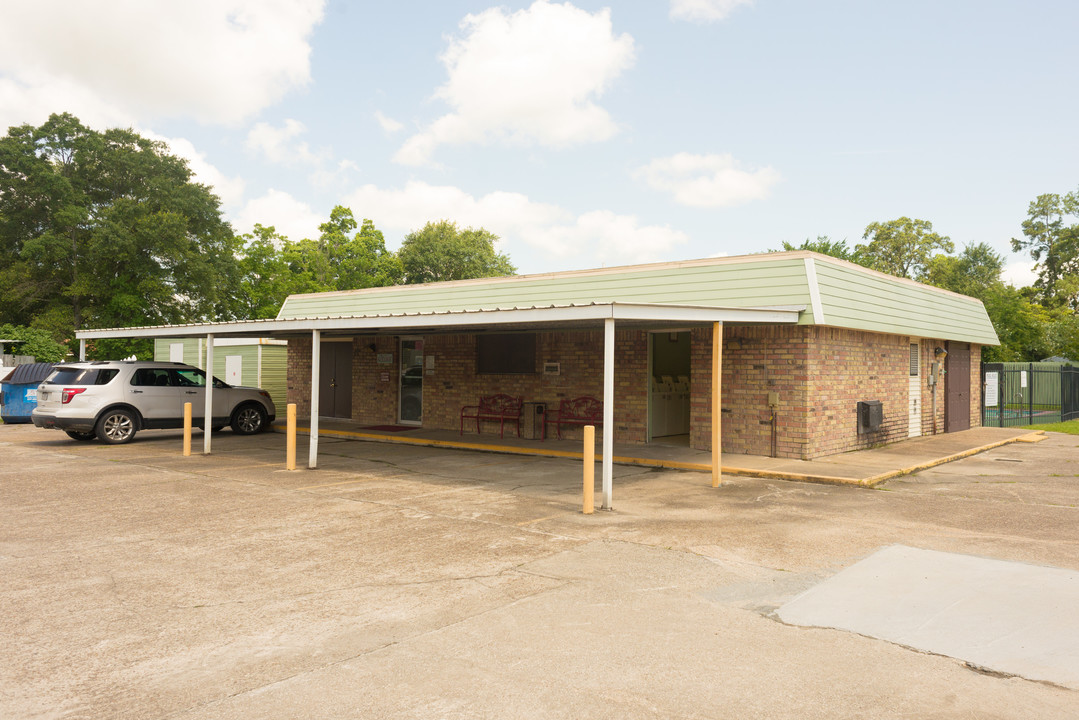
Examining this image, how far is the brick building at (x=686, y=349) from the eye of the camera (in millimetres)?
11719

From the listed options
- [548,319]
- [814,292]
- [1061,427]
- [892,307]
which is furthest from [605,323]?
[1061,427]

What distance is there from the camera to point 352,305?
742 inches

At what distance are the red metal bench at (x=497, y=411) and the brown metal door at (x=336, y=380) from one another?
4.72 m

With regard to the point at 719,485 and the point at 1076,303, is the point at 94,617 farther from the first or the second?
the point at 1076,303

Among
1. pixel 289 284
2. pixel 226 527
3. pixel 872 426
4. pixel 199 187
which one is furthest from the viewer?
pixel 289 284

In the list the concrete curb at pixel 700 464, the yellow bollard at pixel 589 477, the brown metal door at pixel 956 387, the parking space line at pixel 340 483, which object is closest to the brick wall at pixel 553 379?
the concrete curb at pixel 700 464

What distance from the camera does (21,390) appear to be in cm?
1806

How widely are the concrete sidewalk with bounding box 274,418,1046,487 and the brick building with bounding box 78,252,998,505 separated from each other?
0.44m

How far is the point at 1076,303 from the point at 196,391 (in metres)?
51.5

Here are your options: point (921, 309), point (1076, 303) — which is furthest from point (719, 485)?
point (1076, 303)

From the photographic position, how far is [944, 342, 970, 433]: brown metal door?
17.6 metres

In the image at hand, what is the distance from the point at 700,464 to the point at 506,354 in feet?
19.0

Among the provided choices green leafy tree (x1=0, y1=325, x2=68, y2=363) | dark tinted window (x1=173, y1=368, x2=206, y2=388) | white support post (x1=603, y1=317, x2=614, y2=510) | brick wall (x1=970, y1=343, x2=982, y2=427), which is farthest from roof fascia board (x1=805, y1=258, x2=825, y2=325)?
green leafy tree (x1=0, y1=325, x2=68, y2=363)

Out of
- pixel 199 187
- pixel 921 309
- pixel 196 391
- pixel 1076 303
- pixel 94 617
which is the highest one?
pixel 199 187
